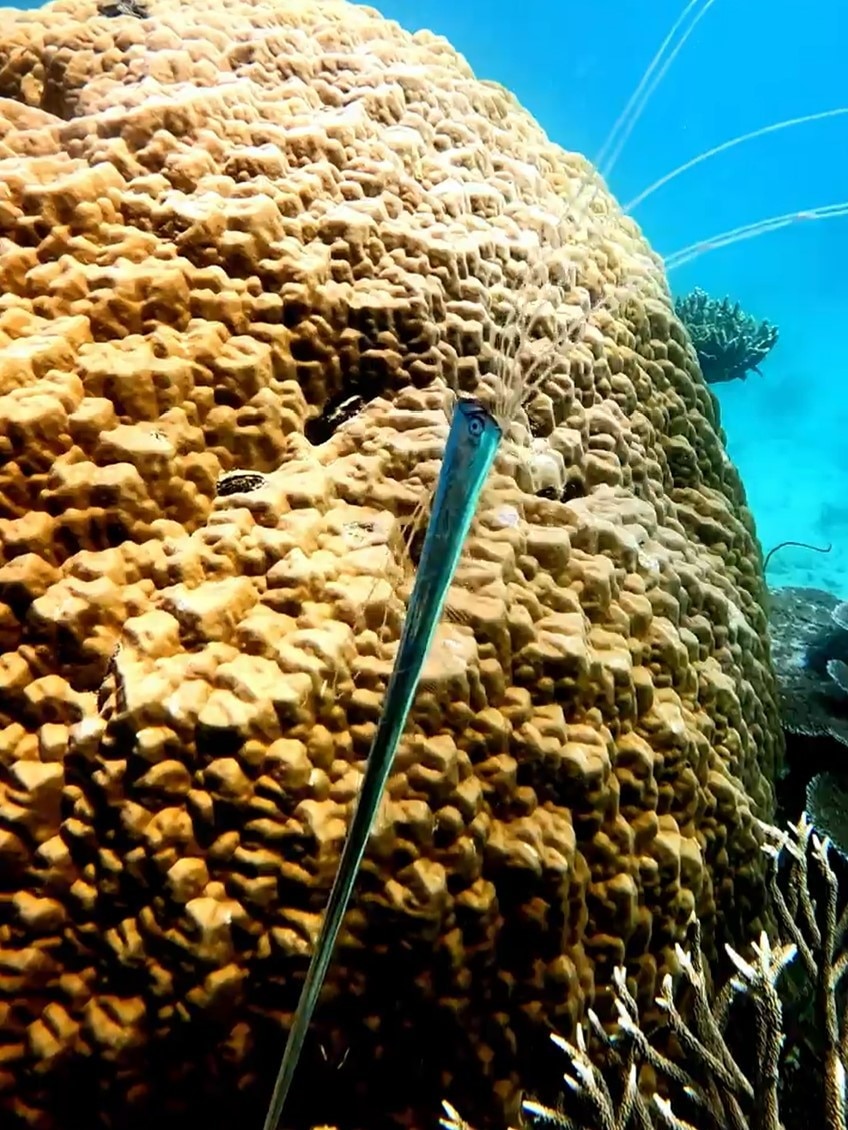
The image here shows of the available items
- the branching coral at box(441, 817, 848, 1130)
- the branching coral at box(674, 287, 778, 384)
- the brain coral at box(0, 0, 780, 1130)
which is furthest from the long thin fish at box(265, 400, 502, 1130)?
the branching coral at box(674, 287, 778, 384)

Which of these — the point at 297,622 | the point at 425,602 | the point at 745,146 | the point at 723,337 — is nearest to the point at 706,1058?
the point at 297,622

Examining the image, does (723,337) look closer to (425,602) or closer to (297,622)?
(297,622)

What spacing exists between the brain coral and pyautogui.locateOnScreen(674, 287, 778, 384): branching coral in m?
7.56

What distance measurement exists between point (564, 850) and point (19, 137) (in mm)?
2806

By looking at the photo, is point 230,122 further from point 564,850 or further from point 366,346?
point 564,850

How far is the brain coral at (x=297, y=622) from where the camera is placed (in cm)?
153

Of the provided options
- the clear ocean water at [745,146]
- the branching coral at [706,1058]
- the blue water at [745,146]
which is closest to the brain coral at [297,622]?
the branching coral at [706,1058]

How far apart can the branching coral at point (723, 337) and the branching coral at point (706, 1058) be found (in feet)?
27.5

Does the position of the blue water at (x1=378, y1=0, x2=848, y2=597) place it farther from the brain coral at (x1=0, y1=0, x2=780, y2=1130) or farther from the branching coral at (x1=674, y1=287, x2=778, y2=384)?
the brain coral at (x1=0, y1=0, x2=780, y2=1130)

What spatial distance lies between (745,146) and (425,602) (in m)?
68.9

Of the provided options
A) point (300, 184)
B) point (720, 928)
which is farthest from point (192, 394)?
point (720, 928)

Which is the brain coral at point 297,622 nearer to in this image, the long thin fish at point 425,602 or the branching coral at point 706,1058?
the branching coral at point 706,1058

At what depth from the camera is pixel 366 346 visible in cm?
230

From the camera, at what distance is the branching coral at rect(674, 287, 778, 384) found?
9461 millimetres
